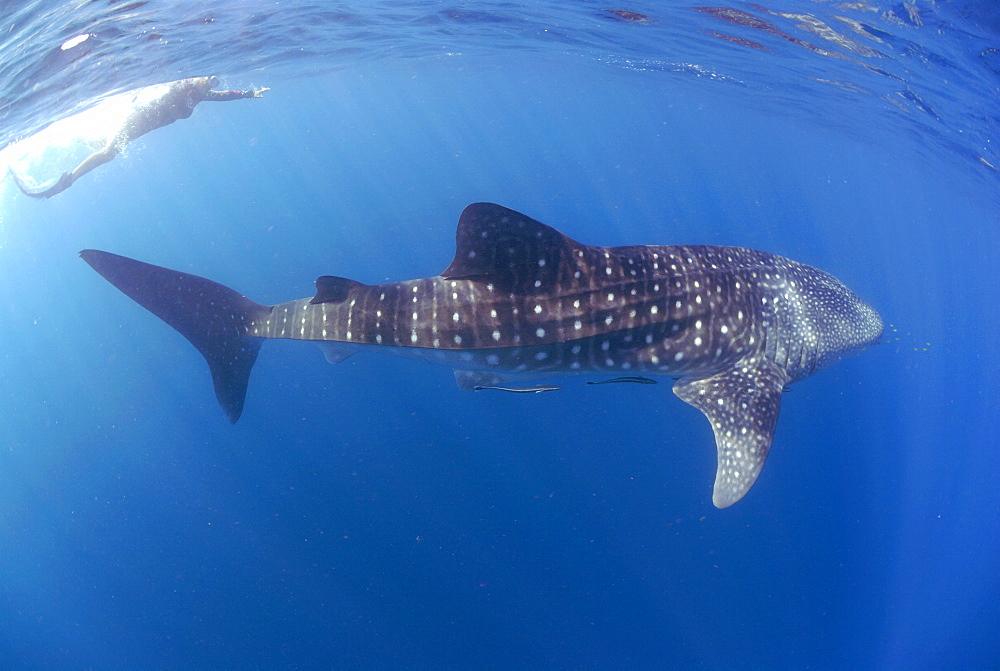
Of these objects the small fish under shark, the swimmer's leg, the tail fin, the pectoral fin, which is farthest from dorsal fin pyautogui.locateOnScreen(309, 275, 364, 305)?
the swimmer's leg

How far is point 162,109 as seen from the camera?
1794 cm

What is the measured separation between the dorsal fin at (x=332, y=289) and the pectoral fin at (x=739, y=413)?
4.26 meters

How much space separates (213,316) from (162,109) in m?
17.1

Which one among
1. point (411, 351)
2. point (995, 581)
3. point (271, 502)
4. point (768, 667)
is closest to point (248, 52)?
point (271, 502)

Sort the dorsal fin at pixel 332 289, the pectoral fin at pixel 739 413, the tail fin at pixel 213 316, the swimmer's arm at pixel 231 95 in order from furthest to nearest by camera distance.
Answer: the swimmer's arm at pixel 231 95 < the tail fin at pixel 213 316 < the dorsal fin at pixel 332 289 < the pectoral fin at pixel 739 413

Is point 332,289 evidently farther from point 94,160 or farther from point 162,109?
point 94,160

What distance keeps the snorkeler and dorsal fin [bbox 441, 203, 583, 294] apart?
53.2 feet

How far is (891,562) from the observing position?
16016mm

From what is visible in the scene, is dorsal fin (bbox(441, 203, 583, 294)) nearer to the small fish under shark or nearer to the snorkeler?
the small fish under shark

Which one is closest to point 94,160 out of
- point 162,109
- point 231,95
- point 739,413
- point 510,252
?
point 162,109

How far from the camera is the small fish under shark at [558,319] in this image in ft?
16.7

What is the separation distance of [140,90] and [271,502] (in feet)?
46.1

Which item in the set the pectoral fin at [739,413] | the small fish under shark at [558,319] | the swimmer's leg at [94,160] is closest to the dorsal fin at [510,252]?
the small fish under shark at [558,319]

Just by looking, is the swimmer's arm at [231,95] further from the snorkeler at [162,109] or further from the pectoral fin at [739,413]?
the pectoral fin at [739,413]
